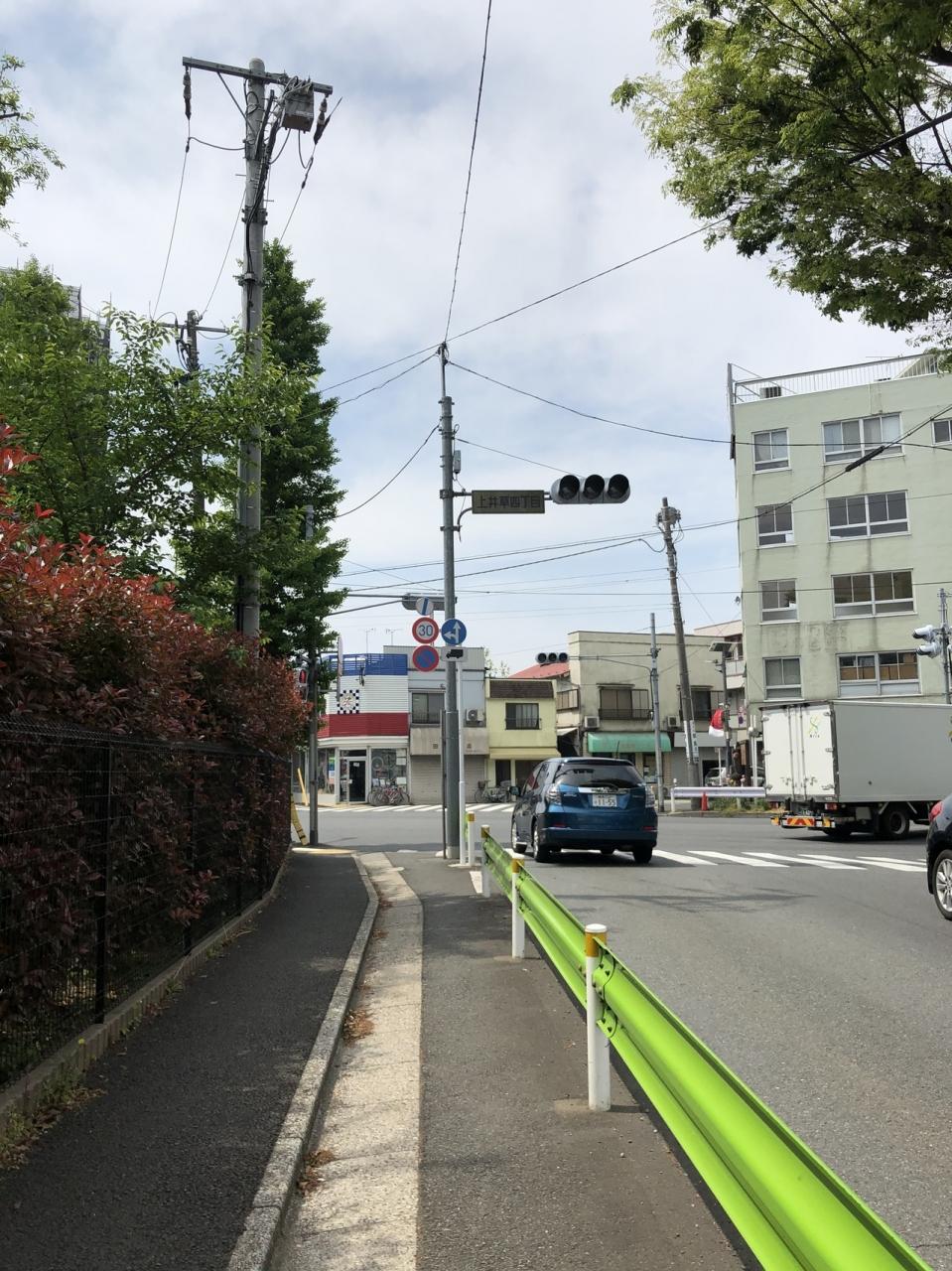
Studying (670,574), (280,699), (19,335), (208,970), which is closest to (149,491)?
(19,335)

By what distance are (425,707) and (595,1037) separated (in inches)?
2089

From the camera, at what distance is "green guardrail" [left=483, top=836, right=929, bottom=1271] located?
204 centimetres

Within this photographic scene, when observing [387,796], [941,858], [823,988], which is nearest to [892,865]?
[941,858]

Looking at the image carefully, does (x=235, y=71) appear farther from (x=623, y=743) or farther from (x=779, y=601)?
(x=623, y=743)

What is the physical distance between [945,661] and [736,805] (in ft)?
29.2

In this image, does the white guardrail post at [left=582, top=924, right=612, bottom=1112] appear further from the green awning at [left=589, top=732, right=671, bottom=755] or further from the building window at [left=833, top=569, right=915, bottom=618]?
the green awning at [left=589, top=732, right=671, bottom=755]

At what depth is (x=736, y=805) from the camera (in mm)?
38375

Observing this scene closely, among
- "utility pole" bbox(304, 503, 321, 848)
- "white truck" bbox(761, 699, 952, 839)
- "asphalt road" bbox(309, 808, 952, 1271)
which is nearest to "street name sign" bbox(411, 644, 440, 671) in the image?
"asphalt road" bbox(309, 808, 952, 1271)

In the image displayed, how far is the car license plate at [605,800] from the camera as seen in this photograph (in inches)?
659

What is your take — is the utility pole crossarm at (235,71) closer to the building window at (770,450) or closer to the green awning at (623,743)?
the building window at (770,450)

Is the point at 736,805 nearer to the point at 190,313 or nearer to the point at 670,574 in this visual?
the point at 670,574

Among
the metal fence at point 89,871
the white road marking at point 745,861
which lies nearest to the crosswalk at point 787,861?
the white road marking at point 745,861

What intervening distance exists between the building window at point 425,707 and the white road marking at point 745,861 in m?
38.2

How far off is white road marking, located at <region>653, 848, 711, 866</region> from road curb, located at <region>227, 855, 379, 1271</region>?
37.3 feet
